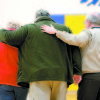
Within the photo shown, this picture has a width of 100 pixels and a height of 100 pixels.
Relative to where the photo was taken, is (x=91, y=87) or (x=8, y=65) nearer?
(x=91, y=87)

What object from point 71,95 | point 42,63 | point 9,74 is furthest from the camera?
point 71,95

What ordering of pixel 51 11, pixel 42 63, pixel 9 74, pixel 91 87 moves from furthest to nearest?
1. pixel 51 11
2. pixel 9 74
3. pixel 91 87
4. pixel 42 63

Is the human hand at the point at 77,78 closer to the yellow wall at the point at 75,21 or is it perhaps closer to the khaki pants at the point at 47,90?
the khaki pants at the point at 47,90

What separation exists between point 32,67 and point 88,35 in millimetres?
658

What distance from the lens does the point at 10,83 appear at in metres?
2.33

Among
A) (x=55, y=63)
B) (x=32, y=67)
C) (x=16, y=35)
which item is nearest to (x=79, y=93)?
(x=55, y=63)

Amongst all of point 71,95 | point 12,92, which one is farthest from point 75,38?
point 71,95

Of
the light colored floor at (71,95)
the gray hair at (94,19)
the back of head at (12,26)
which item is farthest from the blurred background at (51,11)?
the gray hair at (94,19)

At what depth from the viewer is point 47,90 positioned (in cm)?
216

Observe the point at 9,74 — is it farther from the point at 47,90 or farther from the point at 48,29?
the point at 48,29

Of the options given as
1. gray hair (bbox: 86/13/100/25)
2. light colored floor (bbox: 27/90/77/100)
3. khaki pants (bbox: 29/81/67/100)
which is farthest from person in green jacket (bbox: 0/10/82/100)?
light colored floor (bbox: 27/90/77/100)

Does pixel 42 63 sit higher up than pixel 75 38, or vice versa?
pixel 75 38

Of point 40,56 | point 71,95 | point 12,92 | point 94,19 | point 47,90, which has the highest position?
point 94,19

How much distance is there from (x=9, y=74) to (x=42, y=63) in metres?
0.43
